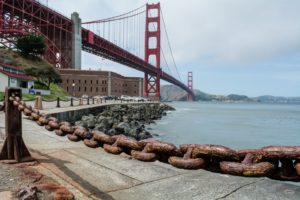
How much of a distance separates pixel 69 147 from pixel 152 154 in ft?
9.98

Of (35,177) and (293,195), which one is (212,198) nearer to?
(293,195)

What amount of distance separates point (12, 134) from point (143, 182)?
1406 millimetres

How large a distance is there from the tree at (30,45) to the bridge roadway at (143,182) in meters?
42.6

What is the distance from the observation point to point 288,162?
1.22 m

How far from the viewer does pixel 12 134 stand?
313 cm

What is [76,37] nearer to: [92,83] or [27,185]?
[92,83]

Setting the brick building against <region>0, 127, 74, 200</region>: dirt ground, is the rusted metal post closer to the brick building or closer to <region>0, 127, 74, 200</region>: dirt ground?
<region>0, 127, 74, 200</region>: dirt ground

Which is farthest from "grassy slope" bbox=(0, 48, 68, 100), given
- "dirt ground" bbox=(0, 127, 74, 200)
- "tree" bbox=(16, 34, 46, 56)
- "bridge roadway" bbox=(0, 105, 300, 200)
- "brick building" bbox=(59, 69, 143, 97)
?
"dirt ground" bbox=(0, 127, 74, 200)

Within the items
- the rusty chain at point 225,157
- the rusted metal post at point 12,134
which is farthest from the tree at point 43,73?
the rusty chain at point 225,157

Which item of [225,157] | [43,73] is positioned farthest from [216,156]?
[43,73]

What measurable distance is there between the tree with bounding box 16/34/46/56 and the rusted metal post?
43037mm

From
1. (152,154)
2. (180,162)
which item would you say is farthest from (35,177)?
(180,162)

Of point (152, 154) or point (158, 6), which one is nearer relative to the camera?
point (152, 154)

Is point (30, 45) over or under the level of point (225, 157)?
over
